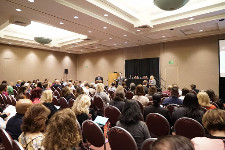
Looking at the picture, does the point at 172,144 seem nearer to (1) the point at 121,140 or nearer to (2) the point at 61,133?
(2) the point at 61,133

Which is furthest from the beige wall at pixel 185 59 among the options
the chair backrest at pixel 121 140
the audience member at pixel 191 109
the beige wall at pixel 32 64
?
the chair backrest at pixel 121 140

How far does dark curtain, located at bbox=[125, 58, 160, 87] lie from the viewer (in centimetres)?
1259

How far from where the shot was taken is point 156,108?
128 inches

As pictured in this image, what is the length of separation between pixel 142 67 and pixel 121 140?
462 inches

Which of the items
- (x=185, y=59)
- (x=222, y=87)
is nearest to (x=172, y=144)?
(x=222, y=87)

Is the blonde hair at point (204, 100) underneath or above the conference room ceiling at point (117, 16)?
underneath

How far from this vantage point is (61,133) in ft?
4.90

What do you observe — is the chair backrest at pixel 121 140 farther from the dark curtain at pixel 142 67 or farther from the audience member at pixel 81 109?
the dark curtain at pixel 142 67

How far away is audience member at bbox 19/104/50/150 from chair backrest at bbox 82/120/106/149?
0.71 metres

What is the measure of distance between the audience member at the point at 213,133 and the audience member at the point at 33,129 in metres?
1.54

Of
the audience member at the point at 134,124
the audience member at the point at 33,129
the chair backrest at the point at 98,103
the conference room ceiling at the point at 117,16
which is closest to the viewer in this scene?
the audience member at the point at 33,129

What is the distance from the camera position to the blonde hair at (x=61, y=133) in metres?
1.46

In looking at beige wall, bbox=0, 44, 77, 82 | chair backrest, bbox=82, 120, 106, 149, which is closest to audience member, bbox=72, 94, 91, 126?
chair backrest, bbox=82, 120, 106, 149

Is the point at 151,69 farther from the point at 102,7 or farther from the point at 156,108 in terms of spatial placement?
the point at 156,108
